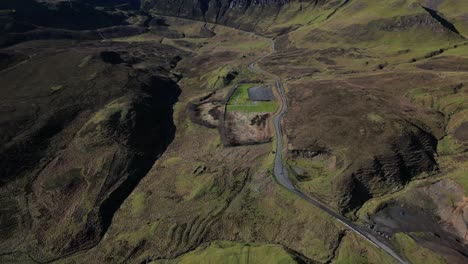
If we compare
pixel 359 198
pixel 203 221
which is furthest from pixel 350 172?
pixel 203 221

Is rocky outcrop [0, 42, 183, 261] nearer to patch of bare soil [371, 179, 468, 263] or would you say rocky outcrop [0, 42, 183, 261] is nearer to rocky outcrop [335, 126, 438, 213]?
rocky outcrop [335, 126, 438, 213]

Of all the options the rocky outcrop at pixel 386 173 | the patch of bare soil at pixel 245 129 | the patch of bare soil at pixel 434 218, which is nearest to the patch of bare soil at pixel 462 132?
the rocky outcrop at pixel 386 173

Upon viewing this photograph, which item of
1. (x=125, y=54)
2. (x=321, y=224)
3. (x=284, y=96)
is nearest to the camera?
(x=321, y=224)

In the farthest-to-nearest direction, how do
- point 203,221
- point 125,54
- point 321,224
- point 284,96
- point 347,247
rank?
1. point 125,54
2. point 284,96
3. point 203,221
4. point 321,224
5. point 347,247

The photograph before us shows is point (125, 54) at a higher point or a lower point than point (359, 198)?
lower

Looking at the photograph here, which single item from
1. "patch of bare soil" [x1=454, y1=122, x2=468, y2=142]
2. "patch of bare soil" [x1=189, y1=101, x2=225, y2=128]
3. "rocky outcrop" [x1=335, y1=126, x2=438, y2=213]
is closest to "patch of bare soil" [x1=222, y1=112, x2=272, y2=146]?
"patch of bare soil" [x1=189, y1=101, x2=225, y2=128]

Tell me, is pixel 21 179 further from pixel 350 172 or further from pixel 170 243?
pixel 350 172

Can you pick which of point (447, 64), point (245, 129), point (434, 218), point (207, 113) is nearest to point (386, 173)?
point (434, 218)

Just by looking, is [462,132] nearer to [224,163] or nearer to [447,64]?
[447,64]
